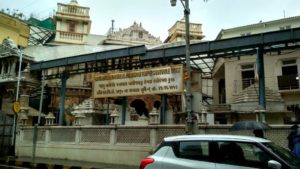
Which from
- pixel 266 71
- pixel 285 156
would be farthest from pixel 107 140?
pixel 266 71

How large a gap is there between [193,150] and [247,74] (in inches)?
797

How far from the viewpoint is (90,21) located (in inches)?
1560

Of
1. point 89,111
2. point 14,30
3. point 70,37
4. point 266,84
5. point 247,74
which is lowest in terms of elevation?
point 89,111

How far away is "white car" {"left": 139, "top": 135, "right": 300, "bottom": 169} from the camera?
17.9 feet

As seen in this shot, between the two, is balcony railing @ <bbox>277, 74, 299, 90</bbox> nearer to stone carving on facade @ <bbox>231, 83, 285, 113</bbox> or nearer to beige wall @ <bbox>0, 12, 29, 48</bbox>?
stone carving on facade @ <bbox>231, 83, 285, 113</bbox>

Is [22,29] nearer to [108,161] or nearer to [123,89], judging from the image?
[123,89]

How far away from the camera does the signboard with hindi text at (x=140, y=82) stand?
49.3ft

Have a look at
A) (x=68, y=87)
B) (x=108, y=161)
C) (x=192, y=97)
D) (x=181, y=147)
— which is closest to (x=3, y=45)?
(x=68, y=87)

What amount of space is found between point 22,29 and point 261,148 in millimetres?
34205

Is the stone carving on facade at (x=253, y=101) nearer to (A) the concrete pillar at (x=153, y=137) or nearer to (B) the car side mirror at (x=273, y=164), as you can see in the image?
(A) the concrete pillar at (x=153, y=137)

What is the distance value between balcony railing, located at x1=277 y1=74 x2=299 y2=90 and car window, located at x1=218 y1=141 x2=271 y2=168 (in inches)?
740

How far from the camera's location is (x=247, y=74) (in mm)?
24969

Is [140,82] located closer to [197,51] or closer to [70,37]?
[197,51]

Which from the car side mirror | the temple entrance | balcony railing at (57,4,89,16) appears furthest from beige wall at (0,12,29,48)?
the car side mirror
